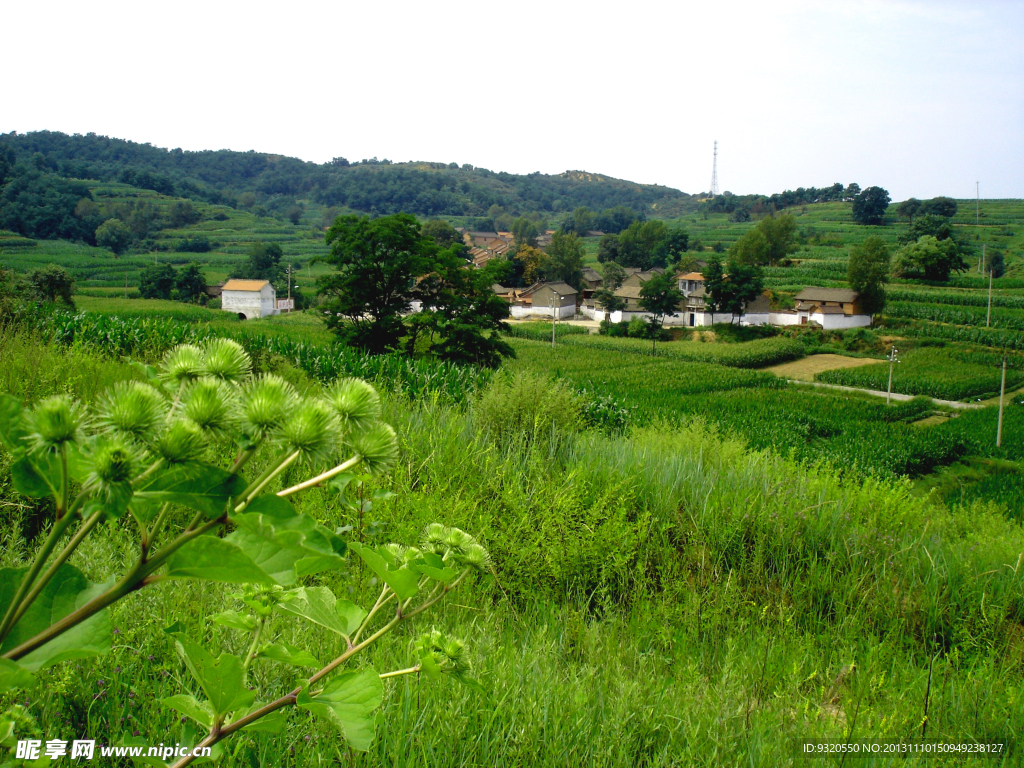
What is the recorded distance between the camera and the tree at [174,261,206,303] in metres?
70.1

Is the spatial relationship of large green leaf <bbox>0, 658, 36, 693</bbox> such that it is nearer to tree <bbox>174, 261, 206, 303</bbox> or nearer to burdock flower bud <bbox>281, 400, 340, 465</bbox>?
burdock flower bud <bbox>281, 400, 340, 465</bbox>

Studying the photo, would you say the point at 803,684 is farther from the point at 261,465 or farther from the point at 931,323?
the point at 931,323

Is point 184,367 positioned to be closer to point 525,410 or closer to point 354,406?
point 354,406

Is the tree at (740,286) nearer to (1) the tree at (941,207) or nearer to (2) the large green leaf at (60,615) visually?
(1) the tree at (941,207)

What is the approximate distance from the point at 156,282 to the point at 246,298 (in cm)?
863

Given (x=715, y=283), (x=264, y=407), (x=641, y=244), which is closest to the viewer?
(x=264, y=407)

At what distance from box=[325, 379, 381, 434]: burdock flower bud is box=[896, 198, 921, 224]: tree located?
5408 inches

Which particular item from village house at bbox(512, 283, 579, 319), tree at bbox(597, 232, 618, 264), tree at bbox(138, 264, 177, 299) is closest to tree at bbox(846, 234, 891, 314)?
village house at bbox(512, 283, 579, 319)

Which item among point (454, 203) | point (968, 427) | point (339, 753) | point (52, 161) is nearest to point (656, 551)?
point (339, 753)

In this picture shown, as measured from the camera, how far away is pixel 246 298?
69.9 metres

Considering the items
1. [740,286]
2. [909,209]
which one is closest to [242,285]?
[740,286]

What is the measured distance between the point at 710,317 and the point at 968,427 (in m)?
42.6

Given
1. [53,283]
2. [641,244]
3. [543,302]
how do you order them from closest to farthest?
[53,283] → [543,302] → [641,244]

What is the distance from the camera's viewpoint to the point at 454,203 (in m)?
172
